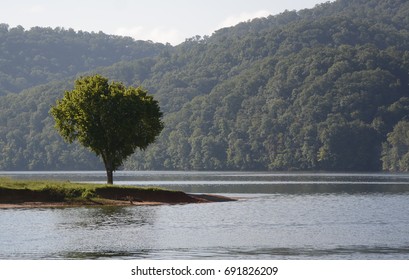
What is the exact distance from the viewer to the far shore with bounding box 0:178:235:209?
3979 inches

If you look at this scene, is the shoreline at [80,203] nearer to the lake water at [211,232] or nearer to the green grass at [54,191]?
the green grass at [54,191]

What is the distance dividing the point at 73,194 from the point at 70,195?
35 cm

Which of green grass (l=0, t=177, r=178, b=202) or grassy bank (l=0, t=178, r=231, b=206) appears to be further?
green grass (l=0, t=177, r=178, b=202)

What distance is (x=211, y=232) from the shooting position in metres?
72.1

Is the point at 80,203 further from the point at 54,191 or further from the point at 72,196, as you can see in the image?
the point at 54,191

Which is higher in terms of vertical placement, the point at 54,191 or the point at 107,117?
the point at 107,117

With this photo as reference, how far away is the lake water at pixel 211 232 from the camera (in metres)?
58.7

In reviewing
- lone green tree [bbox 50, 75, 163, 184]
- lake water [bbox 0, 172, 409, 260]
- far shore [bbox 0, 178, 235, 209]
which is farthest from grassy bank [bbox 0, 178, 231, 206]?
Answer: lone green tree [bbox 50, 75, 163, 184]

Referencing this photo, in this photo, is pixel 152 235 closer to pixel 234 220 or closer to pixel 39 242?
pixel 39 242

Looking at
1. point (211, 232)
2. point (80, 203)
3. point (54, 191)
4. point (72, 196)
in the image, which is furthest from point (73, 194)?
point (211, 232)

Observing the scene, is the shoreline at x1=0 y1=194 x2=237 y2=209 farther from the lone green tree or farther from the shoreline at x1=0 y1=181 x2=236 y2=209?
the lone green tree

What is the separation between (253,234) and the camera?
70.8 meters

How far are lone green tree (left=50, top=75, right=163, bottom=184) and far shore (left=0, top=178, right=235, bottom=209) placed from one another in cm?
1201

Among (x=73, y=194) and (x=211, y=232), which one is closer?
(x=211, y=232)
